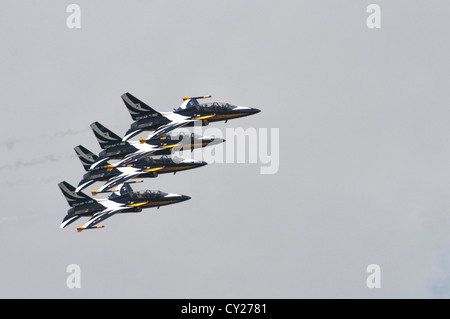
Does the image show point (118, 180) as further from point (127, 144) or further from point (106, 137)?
point (106, 137)

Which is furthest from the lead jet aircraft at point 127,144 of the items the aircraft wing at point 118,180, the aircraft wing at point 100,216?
the aircraft wing at point 100,216

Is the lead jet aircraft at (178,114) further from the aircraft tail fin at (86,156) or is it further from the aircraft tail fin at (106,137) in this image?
the aircraft tail fin at (86,156)

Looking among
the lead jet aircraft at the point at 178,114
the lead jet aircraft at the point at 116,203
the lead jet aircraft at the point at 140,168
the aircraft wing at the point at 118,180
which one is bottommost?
the lead jet aircraft at the point at 116,203

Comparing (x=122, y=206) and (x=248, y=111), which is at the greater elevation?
(x=248, y=111)

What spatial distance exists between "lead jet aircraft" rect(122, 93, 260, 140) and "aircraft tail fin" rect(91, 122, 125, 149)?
5.16 ft

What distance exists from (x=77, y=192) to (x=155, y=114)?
46.5 ft

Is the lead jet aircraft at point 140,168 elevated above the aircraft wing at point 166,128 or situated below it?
below

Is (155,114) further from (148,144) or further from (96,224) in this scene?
(96,224)

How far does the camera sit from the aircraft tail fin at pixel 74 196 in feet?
473

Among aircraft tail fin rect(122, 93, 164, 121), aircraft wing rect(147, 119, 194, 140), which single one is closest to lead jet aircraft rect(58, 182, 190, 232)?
aircraft wing rect(147, 119, 194, 140)

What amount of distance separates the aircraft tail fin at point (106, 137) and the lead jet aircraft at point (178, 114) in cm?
157

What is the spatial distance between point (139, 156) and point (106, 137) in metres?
5.31

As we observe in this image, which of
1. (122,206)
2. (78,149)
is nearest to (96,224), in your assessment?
(122,206)

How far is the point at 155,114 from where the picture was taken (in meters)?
147
